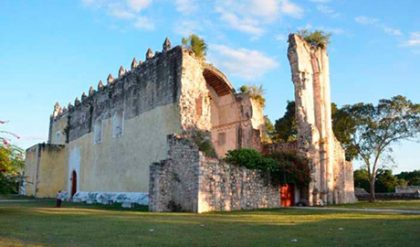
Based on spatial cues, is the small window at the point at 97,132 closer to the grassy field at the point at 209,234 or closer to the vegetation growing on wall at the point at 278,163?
the vegetation growing on wall at the point at 278,163

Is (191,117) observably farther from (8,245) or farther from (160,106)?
(8,245)

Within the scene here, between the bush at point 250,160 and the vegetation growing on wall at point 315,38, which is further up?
the vegetation growing on wall at point 315,38

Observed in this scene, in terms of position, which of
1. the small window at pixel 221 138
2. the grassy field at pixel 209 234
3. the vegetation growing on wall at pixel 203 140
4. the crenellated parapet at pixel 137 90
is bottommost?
the grassy field at pixel 209 234

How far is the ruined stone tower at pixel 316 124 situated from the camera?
73.4 ft

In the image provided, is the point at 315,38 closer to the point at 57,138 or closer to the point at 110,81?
the point at 110,81

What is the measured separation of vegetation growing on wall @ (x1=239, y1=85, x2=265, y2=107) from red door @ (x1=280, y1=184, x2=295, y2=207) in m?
7.70

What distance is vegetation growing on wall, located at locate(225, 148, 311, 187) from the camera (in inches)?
758

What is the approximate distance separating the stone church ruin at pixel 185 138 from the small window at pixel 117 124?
6cm

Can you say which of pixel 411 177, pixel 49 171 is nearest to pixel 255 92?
pixel 49 171

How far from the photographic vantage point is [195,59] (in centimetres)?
2100

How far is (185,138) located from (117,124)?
9.00 metres

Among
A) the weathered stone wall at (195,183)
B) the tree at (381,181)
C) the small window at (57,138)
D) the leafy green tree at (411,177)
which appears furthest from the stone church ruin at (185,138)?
the leafy green tree at (411,177)

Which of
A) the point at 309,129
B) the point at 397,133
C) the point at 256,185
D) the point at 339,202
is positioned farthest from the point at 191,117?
the point at 397,133

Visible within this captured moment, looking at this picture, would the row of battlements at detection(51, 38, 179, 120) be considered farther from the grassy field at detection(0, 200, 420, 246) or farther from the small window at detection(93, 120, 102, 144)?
the grassy field at detection(0, 200, 420, 246)
